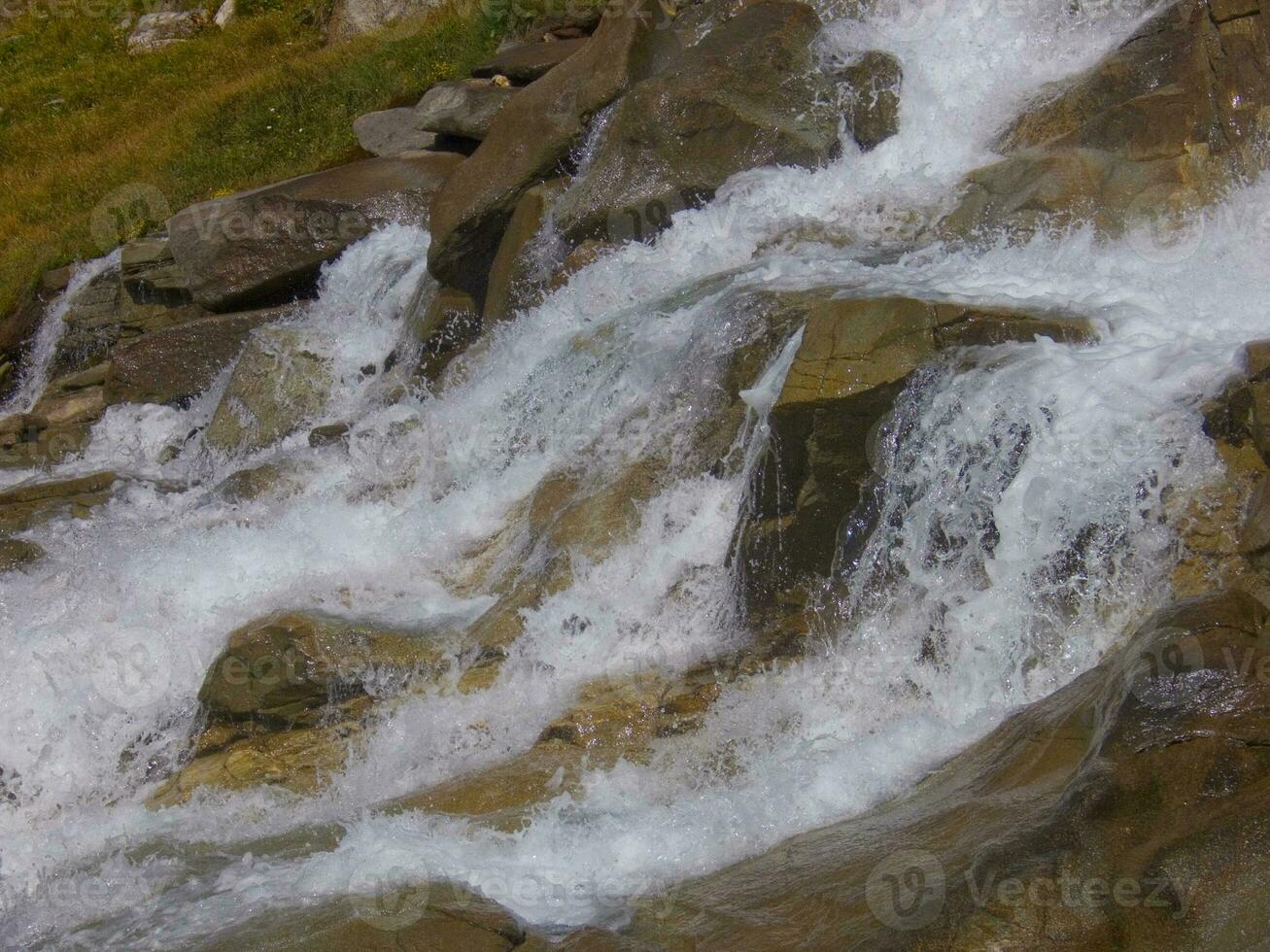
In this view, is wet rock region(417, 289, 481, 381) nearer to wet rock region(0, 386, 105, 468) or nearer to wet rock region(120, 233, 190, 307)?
wet rock region(120, 233, 190, 307)

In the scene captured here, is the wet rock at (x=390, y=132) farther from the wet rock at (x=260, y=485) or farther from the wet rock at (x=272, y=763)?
the wet rock at (x=272, y=763)

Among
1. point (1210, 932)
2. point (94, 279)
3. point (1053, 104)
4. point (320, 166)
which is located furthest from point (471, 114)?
point (1210, 932)

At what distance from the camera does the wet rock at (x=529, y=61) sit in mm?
13633

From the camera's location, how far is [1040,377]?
6.55 metres

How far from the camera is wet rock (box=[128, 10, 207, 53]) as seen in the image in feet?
71.7

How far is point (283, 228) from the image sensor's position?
12719 mm

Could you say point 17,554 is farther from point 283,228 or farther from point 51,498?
point 283,228

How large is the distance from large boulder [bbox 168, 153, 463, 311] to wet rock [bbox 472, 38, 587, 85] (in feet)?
5.07

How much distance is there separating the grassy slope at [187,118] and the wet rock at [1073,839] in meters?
12.1

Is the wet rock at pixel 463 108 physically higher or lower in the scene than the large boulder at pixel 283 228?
higher

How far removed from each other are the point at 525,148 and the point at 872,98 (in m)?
2.85

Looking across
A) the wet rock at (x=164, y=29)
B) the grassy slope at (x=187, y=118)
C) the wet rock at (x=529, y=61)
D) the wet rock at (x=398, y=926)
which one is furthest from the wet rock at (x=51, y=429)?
the wet rock at (x=164, y=29)

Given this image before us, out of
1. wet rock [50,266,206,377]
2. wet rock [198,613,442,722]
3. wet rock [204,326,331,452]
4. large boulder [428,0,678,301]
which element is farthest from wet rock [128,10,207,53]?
wet rock [198,613,442,722]

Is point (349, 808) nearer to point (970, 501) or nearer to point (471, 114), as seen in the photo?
point (970, 501)
